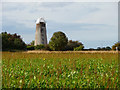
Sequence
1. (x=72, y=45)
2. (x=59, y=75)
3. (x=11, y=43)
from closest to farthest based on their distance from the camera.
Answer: (x=59, y=75), (x=11, y=43), (x=72, y=45)

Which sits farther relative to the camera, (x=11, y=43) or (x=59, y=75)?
(x=11, y=43)

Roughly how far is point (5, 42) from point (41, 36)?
17.6 meters

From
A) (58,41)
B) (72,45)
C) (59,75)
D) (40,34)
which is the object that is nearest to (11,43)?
(58,41)

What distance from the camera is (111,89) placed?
6414 mm

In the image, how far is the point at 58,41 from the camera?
36.8m

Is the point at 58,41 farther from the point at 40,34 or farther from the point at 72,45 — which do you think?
the point at 40,34

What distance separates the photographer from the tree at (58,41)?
37050mm

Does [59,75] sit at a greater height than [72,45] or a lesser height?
lesser

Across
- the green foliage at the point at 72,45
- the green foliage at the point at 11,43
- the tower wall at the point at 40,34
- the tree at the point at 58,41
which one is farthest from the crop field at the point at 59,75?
the tower wall at the point at 40,34

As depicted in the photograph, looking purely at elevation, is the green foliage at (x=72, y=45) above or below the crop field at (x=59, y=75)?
above

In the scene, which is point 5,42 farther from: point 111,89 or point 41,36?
point 111,89

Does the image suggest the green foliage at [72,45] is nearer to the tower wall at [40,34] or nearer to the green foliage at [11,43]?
the tower wall at [40,34]

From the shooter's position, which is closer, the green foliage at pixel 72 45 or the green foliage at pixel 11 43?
the green foliage at pixel 11 43

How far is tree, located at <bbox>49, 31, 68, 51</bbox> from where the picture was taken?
1459 inches
